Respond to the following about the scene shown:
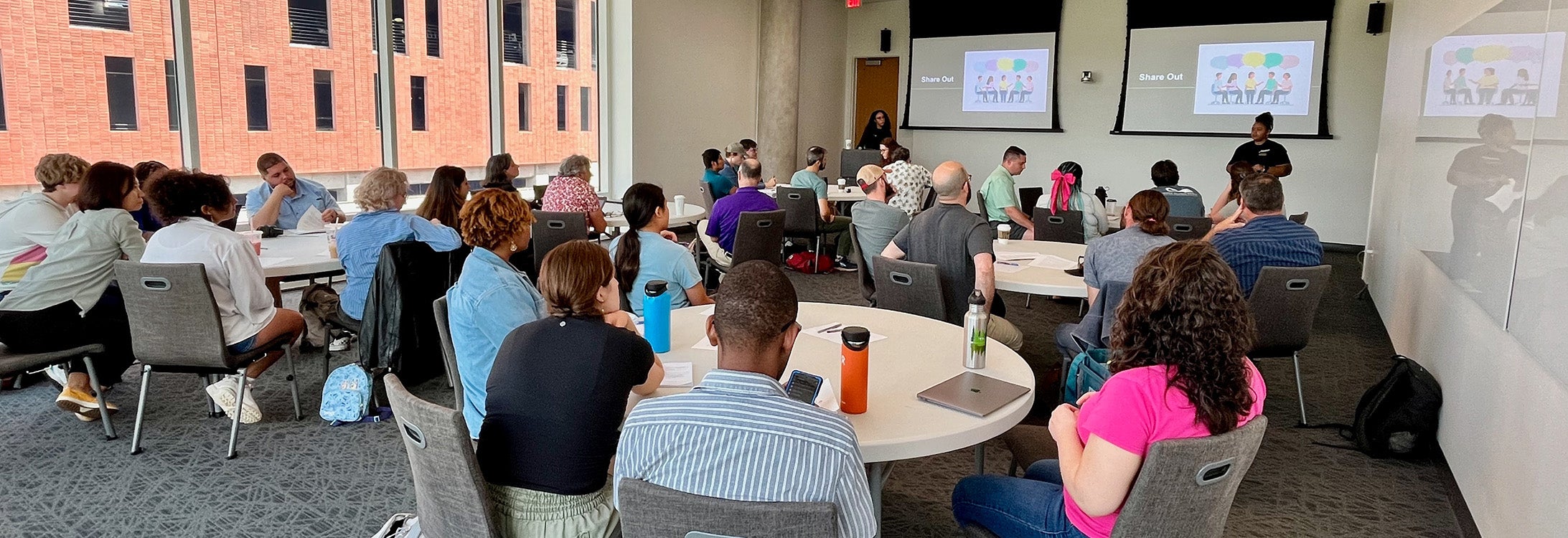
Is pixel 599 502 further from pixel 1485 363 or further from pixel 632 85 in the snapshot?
pixel 632 85

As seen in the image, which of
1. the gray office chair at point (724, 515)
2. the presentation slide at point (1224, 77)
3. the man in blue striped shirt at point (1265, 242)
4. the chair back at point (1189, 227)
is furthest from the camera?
the presentation slide at point (1224, 77)

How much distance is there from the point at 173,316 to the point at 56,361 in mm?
611

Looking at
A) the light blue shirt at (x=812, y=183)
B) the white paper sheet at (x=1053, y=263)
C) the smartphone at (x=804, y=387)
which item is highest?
the light blue shirt at (x=812, y=183)

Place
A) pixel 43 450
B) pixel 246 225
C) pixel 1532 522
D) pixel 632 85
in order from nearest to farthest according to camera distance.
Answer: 1. pixel 1532 522
2. pixel 43 450
3. pixel 246 225
4. pixel 632 85

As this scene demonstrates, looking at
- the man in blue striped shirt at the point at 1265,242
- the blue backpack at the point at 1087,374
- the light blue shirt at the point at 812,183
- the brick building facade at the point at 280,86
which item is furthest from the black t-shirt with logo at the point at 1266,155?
the brick building facade at the point at 280,86

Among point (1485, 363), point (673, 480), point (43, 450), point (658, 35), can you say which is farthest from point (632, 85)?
point (673, 480)

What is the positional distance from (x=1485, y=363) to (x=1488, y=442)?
12.3 inches

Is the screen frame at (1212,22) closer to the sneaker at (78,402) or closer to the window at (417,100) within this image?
the window at (417,100)

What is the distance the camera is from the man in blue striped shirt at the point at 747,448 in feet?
5.07

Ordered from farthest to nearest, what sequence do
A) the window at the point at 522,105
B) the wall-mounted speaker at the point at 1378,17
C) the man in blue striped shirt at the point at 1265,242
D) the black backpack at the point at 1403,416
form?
the window at the point at 522,105
the wall-mounted speaker at the point at 1378,17
the man in blue striped shirt at the point at 1265,242
the black backpack at the point at 1403,416

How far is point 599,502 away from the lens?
2.13 meters

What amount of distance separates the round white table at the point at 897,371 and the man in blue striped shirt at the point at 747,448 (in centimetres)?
34

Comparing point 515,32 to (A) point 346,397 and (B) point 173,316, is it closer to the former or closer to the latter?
(A) point 346,397

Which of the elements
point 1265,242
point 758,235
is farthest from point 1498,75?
point 758,235
